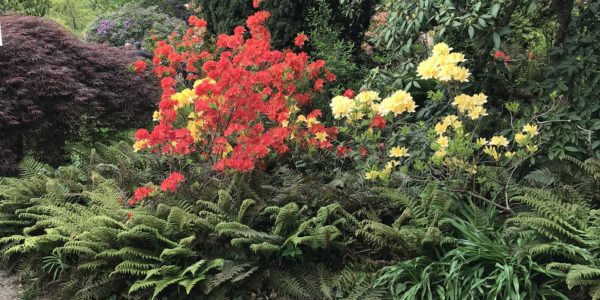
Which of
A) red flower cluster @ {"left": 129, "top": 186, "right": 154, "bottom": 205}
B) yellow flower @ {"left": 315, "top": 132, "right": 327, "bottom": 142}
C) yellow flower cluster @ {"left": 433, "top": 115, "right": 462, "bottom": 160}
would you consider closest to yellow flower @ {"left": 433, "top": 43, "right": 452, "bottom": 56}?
yellow flower cluster @ {"left": 433, "top": 115, "right": 462, "bottom": 160}

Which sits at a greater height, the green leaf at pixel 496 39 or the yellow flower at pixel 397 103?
the green leaf at pixel 496 39

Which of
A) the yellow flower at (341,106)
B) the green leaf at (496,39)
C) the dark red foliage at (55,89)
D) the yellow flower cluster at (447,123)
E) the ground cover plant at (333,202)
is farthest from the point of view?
the dark red foliage at (55,89)

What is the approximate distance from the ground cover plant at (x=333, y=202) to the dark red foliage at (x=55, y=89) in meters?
0.59

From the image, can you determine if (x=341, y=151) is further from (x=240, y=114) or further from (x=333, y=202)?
(x=240, y=114)

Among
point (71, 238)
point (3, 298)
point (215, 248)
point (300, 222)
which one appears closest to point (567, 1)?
point (300, 222)

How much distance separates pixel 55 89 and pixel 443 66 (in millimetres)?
3583

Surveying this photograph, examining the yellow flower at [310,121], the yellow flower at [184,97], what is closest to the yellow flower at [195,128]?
the yellow flower at [184,97]

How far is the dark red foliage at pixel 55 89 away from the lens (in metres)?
5.06

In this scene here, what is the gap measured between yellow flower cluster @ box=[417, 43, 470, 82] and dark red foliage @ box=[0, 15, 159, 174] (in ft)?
11.0

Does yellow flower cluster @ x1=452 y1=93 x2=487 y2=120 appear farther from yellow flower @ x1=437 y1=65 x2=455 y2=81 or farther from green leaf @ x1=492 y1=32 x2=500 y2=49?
green leaf @ x1=492 y1=32 x2=500 y2=49

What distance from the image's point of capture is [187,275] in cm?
354

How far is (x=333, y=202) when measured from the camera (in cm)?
399

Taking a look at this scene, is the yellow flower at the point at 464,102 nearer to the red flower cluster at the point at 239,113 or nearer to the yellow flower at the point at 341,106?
the yellow flower at the point at 341,106

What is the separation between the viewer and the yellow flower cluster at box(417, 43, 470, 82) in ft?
10.9
